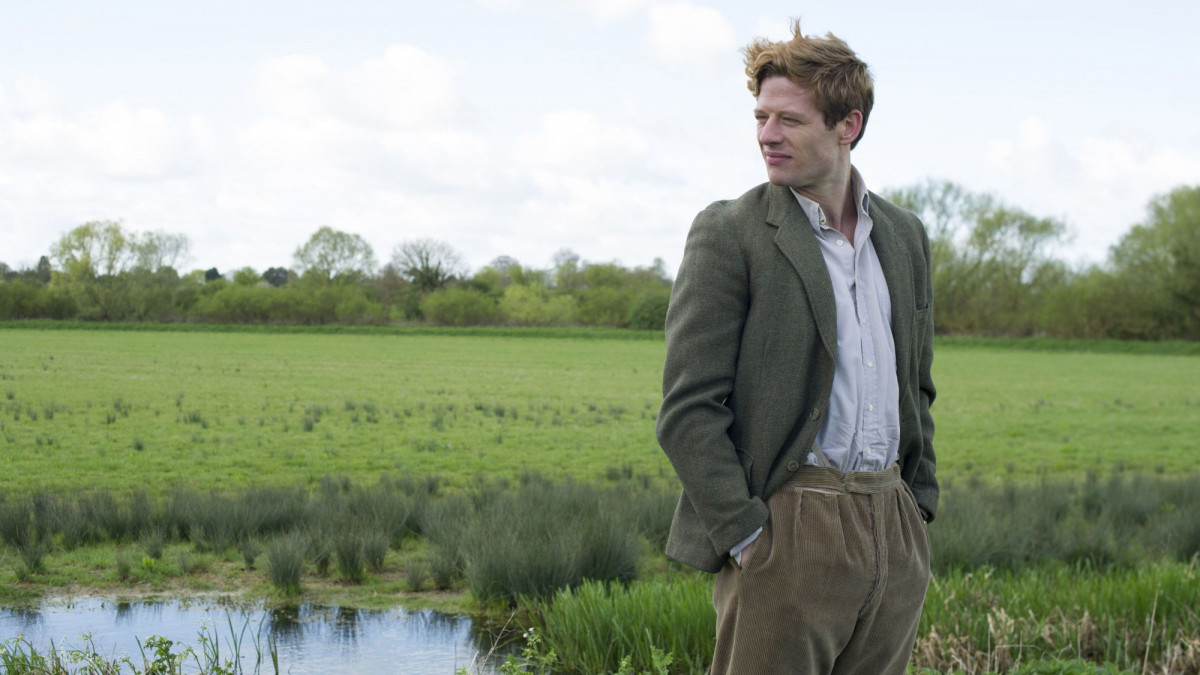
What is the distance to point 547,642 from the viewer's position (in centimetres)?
566

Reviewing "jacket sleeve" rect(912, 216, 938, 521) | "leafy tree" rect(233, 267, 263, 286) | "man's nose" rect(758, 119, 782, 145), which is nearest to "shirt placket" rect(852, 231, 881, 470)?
"jacket sleeve" rect(912, 216, 938, 521)

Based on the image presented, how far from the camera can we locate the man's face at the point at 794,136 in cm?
263

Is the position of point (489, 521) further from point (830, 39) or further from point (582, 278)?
point (582, 278)

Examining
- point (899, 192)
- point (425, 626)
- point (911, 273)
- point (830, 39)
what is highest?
point (899, 192)

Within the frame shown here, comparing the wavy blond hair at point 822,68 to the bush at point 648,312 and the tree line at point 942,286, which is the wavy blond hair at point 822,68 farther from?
the bush at point 648,312

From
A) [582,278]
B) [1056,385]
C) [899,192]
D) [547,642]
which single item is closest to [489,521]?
[547,642]

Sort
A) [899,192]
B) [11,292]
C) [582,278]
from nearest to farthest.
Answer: [11,292], [899,192], [582,278]

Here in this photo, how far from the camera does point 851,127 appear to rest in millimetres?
2740

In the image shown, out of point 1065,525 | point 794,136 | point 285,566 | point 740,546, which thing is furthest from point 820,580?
point 1065,525

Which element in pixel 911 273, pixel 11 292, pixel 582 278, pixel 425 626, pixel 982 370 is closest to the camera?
pixel 911 273

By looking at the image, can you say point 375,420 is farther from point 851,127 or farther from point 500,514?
point 851,127

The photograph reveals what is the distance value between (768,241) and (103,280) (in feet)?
42.6

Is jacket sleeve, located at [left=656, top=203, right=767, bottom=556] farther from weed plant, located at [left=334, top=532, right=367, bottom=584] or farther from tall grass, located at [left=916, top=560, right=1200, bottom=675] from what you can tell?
weed plant, located at [left=334, top=532, right=367, bottom=584]

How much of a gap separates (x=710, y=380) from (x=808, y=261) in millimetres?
382
